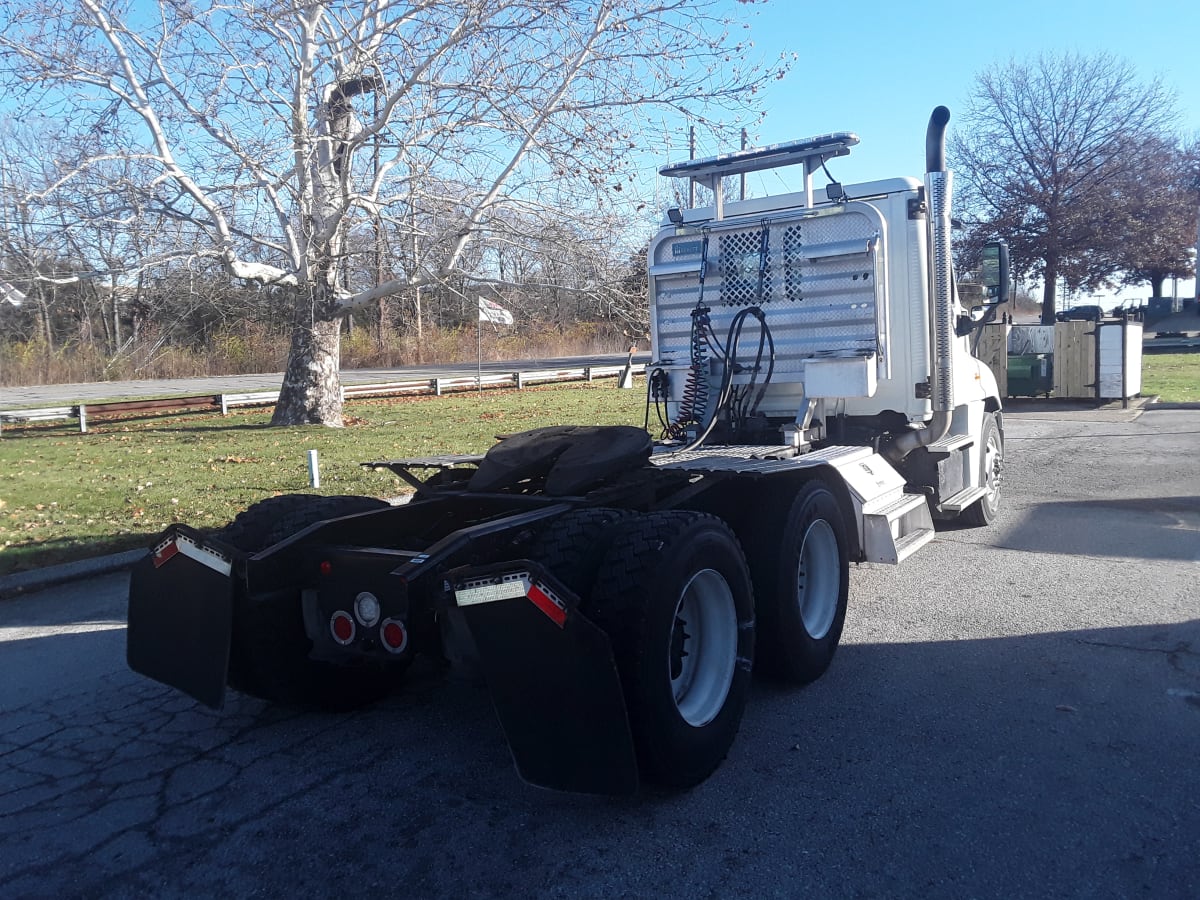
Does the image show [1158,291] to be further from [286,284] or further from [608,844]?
[608,844]

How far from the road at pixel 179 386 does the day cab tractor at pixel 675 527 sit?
18278 millimetres

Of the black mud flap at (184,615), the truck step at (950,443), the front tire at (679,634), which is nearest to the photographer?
the front tire at (679,634)

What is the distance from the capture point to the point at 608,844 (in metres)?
3.60

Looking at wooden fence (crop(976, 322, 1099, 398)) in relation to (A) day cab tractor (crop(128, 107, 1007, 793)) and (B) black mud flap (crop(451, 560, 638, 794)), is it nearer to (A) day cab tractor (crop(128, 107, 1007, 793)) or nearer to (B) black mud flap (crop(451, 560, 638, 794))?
(A) day cab tractor (crop(128, 107, 1007, 793))

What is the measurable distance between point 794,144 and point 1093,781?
4383mm

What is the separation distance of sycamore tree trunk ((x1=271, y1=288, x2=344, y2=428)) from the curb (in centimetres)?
907

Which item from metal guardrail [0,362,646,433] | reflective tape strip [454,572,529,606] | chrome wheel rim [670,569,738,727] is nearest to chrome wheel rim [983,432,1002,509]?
metal guardrail [0,362,646,433]

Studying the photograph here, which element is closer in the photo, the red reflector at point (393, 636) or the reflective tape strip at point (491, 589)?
the reflective tape strip at point (491, 589)

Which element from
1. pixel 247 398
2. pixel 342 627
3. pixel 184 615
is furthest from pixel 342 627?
pixel 247 398

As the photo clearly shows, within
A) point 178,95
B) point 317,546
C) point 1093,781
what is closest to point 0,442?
point 178,95

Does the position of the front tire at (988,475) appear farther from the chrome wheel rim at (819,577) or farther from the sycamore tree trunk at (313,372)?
the sycamore tree trunk at (313,372)

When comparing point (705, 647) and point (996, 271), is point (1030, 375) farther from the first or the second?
point (705, 647)

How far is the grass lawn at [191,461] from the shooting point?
29.9ft

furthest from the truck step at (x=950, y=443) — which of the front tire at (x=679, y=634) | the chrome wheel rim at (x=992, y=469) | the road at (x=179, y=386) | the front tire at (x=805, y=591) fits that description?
the road at (x=179, y=386)
